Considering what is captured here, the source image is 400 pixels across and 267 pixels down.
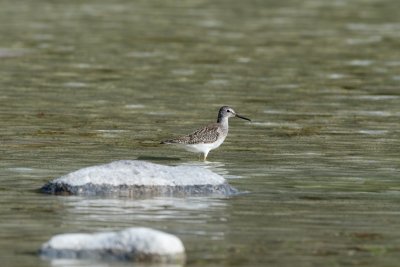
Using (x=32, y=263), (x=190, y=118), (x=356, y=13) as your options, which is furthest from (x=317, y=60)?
(x=32, y=263)

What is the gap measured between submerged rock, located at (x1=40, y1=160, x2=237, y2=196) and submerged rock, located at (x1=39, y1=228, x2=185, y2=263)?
420 centimetres

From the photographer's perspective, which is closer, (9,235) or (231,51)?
(9,235)

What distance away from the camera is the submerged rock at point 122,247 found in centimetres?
1446

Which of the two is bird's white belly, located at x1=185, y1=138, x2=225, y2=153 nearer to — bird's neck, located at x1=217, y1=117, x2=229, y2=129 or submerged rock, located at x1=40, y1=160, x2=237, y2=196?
bird's neck, located at x1=217, y1=117, x2=229, y2=129

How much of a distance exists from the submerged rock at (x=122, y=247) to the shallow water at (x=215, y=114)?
10.5 inches

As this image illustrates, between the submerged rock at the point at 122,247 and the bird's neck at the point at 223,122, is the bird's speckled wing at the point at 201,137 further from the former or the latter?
the submerged rock at the point at 122,247

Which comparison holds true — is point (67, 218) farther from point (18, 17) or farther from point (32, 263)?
point (18, 17)

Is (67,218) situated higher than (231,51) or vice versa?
(231,51)

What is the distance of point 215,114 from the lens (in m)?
30.2

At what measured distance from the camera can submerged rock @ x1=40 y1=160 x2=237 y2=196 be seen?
19.0m

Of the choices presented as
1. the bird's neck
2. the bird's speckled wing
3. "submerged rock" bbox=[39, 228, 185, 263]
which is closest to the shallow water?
"submerged rock" bbox=[39, 228, 185, 263]

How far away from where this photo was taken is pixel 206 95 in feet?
109

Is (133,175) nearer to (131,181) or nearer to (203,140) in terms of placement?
(131,181)

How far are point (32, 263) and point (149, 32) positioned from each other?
3327cm
